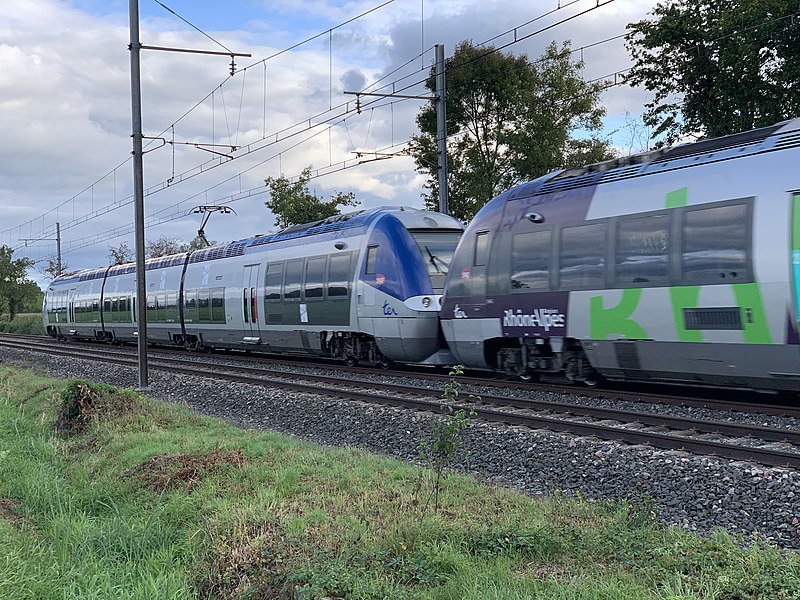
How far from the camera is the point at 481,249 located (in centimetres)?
1412

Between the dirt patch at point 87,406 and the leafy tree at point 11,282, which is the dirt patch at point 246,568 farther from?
the leafy tree at point 11,282

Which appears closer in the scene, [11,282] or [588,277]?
[588,277]

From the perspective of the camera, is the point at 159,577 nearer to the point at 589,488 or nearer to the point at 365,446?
the point at 589,488

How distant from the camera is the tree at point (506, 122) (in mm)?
31000

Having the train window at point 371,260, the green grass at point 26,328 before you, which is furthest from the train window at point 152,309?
the green grass at point 26,328

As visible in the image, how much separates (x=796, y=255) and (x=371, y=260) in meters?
9.31

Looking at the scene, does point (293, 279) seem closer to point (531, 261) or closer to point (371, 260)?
point (371, 260)

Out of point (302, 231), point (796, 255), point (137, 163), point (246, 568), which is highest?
point (137, 163)

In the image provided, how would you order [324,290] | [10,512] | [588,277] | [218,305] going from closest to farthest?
[10,512] < [588,277] < [324,290] < [218,305]

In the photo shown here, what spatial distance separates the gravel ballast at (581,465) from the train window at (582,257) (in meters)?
3.11

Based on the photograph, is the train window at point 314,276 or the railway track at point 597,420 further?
the train window at point 314,276

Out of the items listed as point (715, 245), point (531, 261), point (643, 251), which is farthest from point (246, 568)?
point (531, 261)

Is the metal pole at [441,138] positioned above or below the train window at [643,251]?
above

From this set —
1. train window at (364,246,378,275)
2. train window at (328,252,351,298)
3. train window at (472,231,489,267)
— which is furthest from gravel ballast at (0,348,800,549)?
train window at (328,252,351,298)
